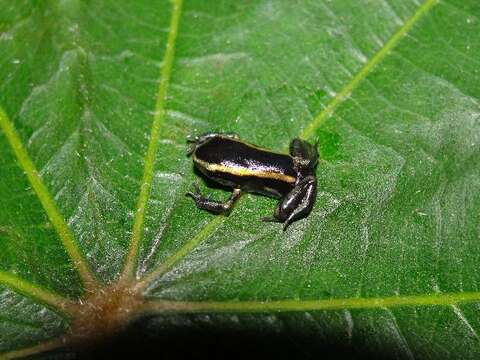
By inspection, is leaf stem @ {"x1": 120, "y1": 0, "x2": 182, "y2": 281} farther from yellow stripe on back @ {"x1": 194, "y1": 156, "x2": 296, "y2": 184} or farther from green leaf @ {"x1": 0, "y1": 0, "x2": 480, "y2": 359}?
yellow stripe on back @ {"x1": 194, "y1": 156, "x2": 296, "y2": 184}

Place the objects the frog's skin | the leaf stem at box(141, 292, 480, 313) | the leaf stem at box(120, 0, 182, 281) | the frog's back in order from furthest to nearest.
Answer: the frog's back, the frog's skin, the leaf stem at box(120, 0, 182, 281), the leaf stem at box(141, 292, 480, 313)

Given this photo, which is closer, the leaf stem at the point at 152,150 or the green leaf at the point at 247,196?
the green leaf at the point at 247,196

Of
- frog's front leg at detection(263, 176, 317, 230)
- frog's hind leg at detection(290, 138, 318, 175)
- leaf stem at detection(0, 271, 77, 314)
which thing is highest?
frog's hind leg at detection(290, 138, 318, 175)

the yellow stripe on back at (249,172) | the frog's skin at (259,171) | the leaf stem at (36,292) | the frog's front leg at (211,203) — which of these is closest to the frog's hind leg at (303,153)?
the frog's skin at (259,171)

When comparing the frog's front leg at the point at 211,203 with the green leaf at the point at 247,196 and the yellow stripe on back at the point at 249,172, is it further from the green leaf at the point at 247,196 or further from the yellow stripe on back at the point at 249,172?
the yellow stripe on back at the point at 249,172

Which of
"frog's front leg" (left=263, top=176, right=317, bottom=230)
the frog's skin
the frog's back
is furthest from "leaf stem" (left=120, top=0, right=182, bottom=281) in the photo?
"frog's front leg" (left=263, top=176, right=317, bottom=230)

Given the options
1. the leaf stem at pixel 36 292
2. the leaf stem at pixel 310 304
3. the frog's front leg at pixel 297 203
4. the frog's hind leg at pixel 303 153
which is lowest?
the leaf stem at pixel 36 292

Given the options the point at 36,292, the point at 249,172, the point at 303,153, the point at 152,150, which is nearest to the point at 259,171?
the point at 249,172
